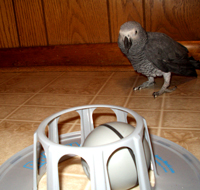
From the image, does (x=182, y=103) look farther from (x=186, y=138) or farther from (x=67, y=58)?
(x=67, y=58)

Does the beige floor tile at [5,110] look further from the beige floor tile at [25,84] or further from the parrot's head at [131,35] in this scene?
the parrot's head at [131,35]

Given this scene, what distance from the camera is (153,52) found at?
117cm

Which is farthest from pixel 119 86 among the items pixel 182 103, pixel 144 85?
pixel 182 103

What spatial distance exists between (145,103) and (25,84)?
856mm

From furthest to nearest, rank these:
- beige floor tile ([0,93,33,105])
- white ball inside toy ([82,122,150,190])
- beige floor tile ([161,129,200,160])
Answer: beige floor tile ([0,93,33,105])
beige floor tile ([161,129,200,160])
white ball inside toy ([82,122,150,190])

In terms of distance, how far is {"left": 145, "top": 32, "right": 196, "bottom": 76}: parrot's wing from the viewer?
1.17 m

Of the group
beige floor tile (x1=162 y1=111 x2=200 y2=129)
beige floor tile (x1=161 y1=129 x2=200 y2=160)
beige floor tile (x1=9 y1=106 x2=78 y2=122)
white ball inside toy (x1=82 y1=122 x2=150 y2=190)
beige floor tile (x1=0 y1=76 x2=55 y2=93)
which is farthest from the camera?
beige floor tile (x1=0 y1=76 x2=55 y2=93)

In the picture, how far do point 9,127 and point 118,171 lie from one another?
25.0 inches

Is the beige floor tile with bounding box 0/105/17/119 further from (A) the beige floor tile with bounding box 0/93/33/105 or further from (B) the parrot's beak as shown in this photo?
(B) the parrot's beak

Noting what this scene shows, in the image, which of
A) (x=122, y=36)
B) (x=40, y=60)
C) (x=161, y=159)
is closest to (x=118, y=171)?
(x=161, y=159)

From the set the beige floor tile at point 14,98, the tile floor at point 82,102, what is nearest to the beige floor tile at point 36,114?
the tile floor at point 82,102

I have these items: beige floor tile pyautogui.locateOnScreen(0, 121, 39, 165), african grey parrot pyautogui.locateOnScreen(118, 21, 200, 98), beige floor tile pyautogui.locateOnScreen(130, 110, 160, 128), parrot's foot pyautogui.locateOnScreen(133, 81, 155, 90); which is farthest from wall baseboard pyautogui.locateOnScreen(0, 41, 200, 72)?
beige floor tile pyautogui.locateOnScreen(0, 121, 39, 165)

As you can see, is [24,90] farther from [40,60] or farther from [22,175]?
[22,175]

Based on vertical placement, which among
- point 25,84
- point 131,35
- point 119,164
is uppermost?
point 131,35
